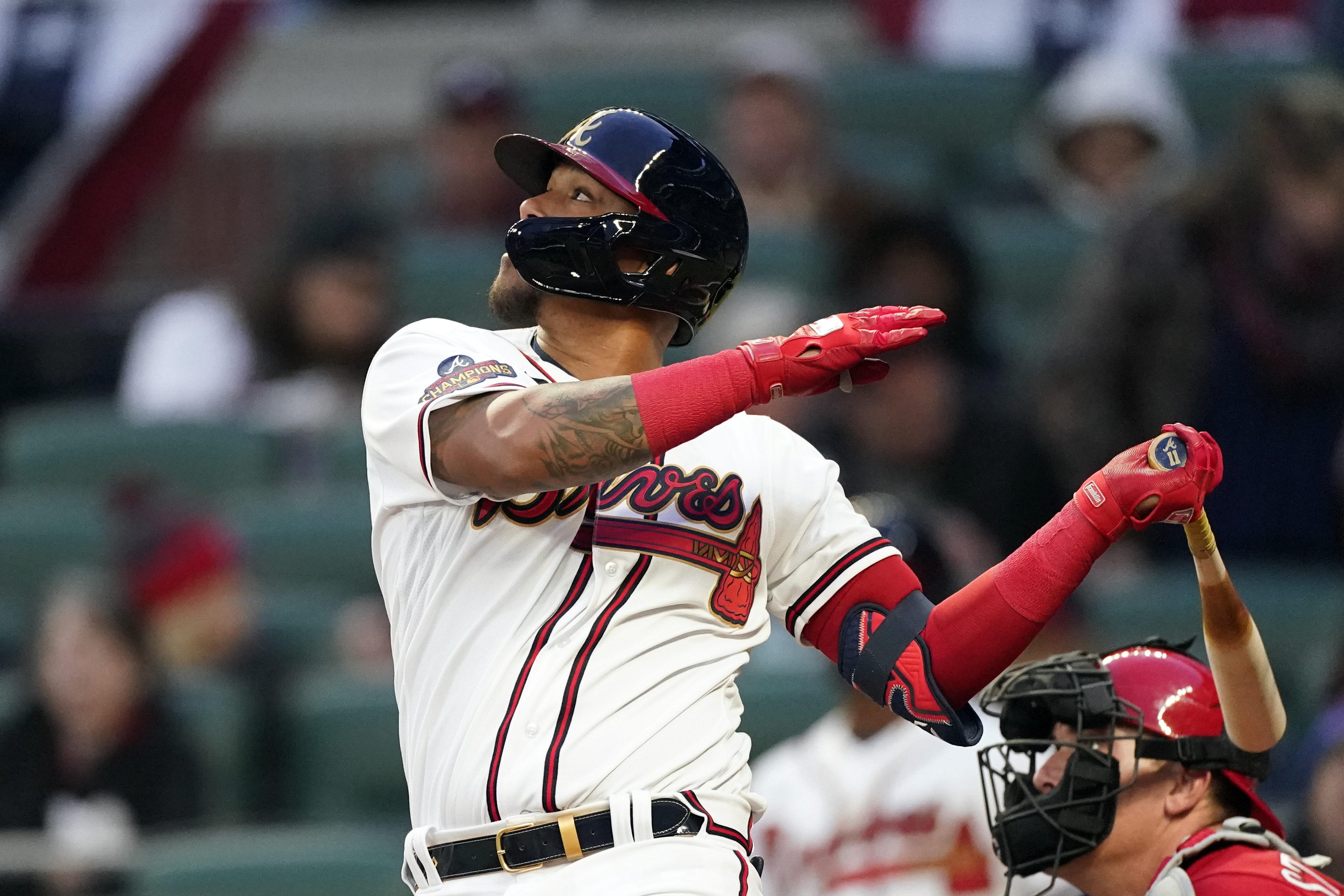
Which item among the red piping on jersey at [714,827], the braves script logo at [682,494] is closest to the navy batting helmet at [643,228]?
the braves script logo at [682,494]

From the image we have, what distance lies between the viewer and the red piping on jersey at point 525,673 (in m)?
2.45

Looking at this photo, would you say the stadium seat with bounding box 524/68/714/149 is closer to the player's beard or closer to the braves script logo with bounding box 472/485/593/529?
the player's beard

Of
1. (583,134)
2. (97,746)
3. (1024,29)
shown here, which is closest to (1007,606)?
(583,134)

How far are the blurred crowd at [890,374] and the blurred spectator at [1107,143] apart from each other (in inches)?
0.4

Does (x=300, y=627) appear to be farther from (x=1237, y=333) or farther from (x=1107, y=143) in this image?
(x=1107, y=143)

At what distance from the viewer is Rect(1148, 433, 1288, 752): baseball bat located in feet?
8.86

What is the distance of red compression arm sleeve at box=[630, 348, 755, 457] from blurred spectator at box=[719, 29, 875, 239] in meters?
4.20

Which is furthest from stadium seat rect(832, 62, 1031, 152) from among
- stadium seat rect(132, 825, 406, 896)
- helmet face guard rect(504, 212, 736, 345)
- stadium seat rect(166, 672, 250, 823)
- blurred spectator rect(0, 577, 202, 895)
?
helmet face guard rect(504, 212, 736, 345)

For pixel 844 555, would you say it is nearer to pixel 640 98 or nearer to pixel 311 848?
pixel 311 848

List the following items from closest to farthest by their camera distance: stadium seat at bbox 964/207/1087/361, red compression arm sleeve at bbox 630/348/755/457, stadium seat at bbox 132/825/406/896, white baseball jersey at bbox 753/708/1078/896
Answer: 1. red compression arm sleeve at bbox 630/348/755/457
2. white baseball jersey at bbox 753/708/1078/896
3. stadium seat at bbox 132/825/406/896
4. stadium seat at bbox 964/207/1087/361

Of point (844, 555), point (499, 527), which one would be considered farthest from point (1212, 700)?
point (499, 527)

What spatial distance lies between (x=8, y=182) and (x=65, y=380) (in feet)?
3.97

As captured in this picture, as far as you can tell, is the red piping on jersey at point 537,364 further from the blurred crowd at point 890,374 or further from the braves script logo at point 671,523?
the blurred crowd at point 890,374

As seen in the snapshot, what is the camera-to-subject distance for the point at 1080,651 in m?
3.09
